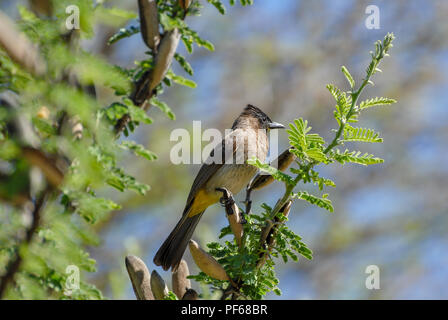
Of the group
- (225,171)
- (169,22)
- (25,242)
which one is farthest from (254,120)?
(25,242)

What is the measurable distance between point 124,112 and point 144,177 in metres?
5.15

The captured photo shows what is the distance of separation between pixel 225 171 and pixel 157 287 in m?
2.44

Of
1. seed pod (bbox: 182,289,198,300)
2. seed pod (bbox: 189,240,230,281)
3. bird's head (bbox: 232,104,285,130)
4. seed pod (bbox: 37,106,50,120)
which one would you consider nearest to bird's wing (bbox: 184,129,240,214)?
bird's head (bbox: 232,104,285,130)

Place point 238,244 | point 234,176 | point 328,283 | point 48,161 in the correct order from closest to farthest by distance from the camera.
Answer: point 48,161
point 238,244
point 234,176
point 328,283

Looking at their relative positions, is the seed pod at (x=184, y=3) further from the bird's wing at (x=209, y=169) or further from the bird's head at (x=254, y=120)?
the bird's head at (x=254, y=120)

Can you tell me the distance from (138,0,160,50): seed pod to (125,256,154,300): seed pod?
745 millimetres

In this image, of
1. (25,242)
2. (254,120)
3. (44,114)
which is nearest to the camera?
(25,242)

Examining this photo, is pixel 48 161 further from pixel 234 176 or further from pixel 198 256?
pixel 234 176

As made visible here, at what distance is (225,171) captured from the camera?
397 cm

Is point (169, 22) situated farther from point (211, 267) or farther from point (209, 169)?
point (209, 169)

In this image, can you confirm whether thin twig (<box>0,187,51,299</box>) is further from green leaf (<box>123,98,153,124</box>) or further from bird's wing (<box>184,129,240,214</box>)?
bird's wing (<box>184,129,240,214</box>)

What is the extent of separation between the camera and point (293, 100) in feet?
26.8
